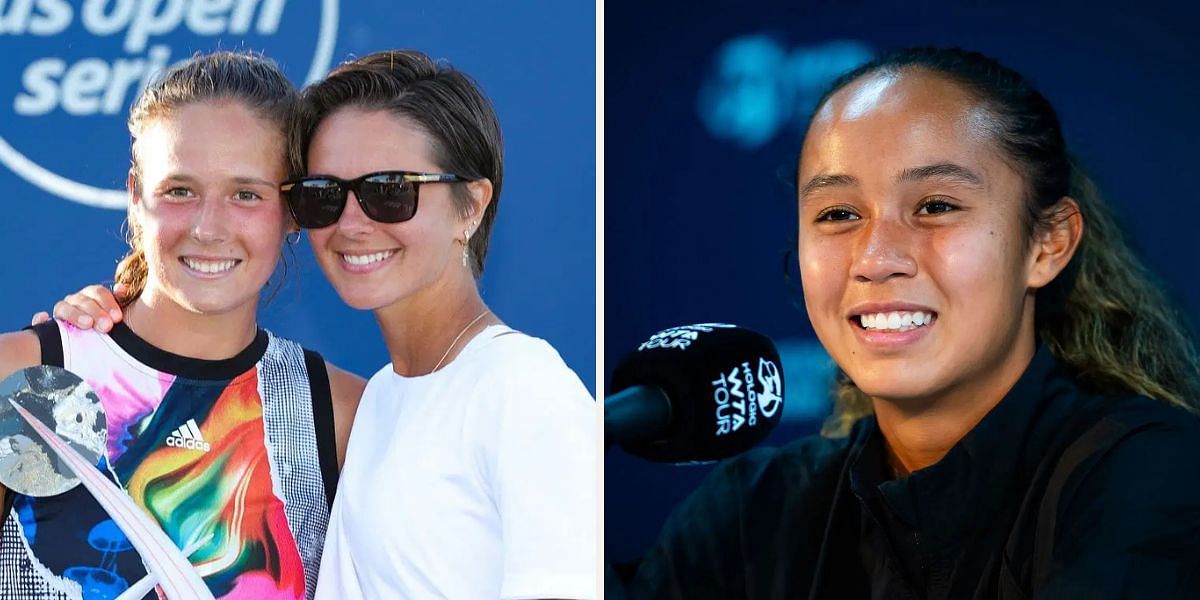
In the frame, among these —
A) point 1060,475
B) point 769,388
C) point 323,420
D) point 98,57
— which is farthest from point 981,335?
point 98,57

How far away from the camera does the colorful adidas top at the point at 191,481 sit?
2.95m

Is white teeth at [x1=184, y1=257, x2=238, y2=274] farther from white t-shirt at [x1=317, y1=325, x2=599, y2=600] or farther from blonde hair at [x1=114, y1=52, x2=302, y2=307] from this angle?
white t-shirt at [x1=317, y1=325, x2=599, y2=600]

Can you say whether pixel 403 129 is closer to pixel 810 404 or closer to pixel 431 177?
pixel 431 177

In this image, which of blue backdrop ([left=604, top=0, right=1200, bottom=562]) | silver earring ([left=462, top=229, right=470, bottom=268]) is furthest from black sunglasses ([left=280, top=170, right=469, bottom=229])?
blue backdrop ([left=604, top=0, right=1200, bottom=562])

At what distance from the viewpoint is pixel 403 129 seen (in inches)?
115

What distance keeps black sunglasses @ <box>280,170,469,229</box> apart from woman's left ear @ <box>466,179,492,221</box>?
57 millimetres

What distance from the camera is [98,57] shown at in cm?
321

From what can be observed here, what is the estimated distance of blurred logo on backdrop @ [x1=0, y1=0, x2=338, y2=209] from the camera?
3188 mm

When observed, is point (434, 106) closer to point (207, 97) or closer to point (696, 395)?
point (207, 97)

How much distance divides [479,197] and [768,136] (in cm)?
68

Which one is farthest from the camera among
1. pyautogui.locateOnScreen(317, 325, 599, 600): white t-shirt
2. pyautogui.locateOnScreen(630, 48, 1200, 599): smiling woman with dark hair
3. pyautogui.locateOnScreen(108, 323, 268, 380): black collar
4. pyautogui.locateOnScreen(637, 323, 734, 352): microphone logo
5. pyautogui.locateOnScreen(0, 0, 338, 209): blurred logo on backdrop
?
pyautogui.locateOnScreen(0, 0, 338, 209): blurred logo on backdrop

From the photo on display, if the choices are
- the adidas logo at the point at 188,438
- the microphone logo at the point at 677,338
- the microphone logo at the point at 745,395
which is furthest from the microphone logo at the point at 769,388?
the adidas logo at the point at 188,438

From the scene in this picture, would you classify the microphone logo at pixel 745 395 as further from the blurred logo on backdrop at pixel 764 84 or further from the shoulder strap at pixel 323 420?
the shoulder strap at pixel 323 420

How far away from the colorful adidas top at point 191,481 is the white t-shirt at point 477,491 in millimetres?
135
